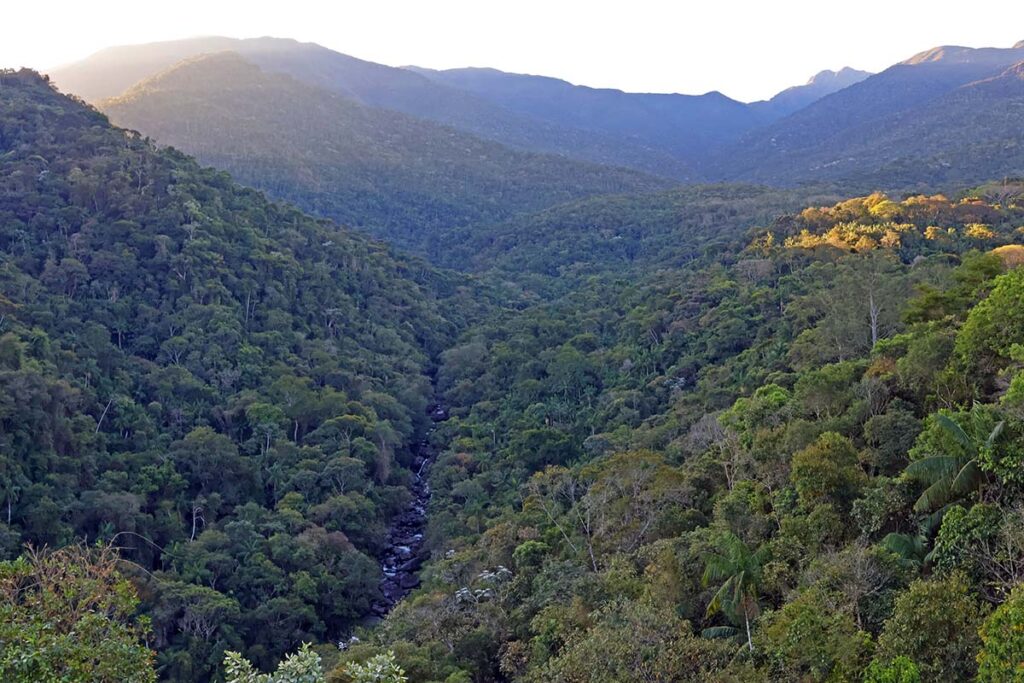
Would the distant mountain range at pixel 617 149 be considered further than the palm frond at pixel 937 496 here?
Yes

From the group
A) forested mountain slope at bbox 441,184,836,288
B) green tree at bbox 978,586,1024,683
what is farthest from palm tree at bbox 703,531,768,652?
forested mountain slope at bbox 441,184,836,288

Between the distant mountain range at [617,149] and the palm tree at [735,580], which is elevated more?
the distant mountain range at [617,149]

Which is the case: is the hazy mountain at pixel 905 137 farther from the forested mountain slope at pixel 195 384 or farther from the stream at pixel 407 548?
the stream at pixel 407 548

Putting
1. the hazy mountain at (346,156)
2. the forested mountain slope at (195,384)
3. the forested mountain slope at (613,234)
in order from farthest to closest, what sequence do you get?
the hazy mountain at (346,156) → the forested mountain slope at (613,234) → the forested mountain slope at (195,384)

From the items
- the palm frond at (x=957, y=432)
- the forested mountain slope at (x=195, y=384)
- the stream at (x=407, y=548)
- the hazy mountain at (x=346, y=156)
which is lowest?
the stream at (x=407, y=548)

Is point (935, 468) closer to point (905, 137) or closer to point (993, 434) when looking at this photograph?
point (993, 434)

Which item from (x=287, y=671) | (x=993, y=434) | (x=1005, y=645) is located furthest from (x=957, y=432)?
(x=287, y=671)

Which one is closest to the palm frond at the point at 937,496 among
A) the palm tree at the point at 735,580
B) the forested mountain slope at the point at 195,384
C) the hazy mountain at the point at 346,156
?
the palm tree at the point at 735,580
